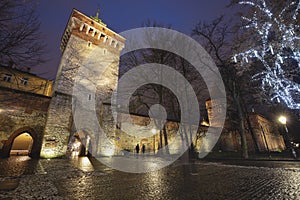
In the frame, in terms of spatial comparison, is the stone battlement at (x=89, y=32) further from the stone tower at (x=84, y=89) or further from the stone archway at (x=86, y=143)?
the stone archway at (x=86, y=143)

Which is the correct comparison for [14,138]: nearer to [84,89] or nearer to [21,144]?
[84,89]

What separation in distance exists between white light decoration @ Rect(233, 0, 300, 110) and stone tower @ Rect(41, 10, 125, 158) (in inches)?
489

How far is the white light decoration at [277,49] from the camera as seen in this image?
7133mm

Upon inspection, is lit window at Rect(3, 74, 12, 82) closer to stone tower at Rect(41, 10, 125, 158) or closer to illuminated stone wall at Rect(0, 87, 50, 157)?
stone tower at Rect(41, 10, 125, 158)

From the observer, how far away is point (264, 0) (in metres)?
7.61

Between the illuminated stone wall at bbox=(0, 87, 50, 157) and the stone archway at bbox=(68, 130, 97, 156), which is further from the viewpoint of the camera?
the stone archway at bbox=(68, 130, 97, 156)

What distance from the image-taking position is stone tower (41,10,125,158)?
470 inches

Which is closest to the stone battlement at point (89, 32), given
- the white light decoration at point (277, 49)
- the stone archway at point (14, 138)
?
the stone archway at point (14, 138)

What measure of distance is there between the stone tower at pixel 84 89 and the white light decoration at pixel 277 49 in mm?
12410

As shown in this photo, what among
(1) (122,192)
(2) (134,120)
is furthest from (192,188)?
(2) (134,120)

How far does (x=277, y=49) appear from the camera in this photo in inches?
310

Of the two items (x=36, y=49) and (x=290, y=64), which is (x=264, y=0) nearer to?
(x=290, y=64)

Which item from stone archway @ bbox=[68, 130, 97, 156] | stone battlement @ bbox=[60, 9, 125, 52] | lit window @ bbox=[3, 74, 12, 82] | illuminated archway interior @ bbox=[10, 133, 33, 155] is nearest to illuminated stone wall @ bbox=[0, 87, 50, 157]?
stone archway @ bbox=[68, 130, 97, 156]

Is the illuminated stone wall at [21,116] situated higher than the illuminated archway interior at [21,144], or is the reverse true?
the illuminated stone wall at [21,116]
